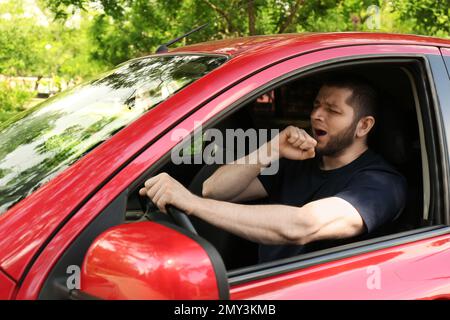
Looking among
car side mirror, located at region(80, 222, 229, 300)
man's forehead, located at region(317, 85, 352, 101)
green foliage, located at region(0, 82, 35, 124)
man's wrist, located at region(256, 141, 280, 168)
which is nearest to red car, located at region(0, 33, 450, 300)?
car side mirror, located at region(80, 222, 229, 300)

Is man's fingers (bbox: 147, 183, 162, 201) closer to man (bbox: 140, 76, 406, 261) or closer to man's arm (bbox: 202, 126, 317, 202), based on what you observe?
man (bbox: 140, 76, 406, 261)

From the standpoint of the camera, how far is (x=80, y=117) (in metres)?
2.11

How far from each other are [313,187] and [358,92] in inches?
16.9

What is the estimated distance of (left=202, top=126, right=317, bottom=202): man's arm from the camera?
82.6 inches

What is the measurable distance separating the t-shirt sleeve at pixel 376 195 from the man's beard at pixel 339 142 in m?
0.18

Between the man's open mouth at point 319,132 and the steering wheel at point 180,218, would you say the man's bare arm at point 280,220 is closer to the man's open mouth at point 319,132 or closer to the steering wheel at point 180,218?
the steering wheel at point 180,218

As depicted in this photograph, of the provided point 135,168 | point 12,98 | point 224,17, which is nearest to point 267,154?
point 135,168

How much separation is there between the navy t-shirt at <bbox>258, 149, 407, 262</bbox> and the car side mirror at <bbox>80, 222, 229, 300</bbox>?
74cm

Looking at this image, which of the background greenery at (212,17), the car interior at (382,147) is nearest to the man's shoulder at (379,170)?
the car interior at (382,147)

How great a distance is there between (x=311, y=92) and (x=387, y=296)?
1356mm

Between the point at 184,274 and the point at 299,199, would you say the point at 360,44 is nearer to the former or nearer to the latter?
the point at 299,199

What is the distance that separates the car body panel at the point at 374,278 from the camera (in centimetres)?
161

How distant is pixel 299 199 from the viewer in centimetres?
239
